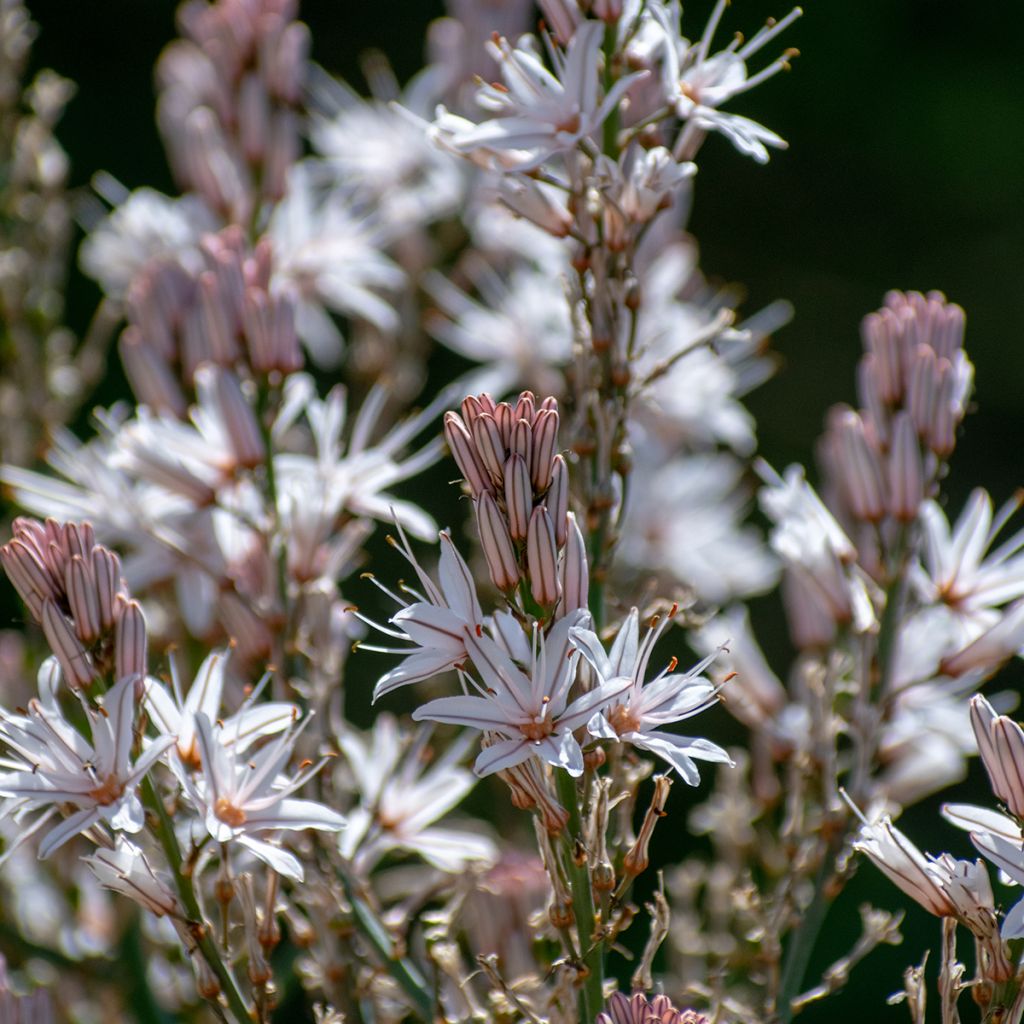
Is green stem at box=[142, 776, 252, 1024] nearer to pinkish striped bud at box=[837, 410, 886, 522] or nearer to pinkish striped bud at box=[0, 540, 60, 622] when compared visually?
pinkish striped bud at box=[0, 540, 60, 622]

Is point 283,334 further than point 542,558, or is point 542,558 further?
point 283,334

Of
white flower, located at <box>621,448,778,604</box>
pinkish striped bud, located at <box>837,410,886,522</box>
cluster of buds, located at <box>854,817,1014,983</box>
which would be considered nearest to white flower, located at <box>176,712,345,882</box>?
cluster of buds, located at <box>854,817,1014,983</box>

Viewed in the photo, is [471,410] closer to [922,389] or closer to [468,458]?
[468,458]

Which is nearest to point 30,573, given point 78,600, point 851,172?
point 78,600

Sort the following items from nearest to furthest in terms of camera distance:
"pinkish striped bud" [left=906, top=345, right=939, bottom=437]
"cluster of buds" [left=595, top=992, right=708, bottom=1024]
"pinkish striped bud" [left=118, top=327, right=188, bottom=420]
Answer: "cluster of buds" [left=595, top=992, right=708, bottom=1024], "pinkish striped bud" [left=906, top=345, right=939, bottom=437], "pinkish striped bud" [left=118, top=327, right=188, bottom=420]

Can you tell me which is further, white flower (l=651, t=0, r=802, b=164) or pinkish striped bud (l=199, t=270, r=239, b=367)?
pinkish striped bud (l=199, t=270, r=239, b=367)

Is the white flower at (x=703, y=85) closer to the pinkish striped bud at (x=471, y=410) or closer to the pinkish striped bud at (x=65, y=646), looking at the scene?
the pinkish striped bud at (x=471, y=410)

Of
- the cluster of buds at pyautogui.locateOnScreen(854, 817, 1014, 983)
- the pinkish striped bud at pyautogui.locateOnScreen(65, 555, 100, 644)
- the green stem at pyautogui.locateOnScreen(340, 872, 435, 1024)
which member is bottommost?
the green stem at pyautogui.locateOnScreen(340, 872, 435, 1024)
